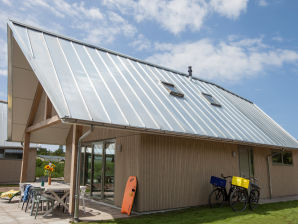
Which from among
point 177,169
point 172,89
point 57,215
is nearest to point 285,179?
point 177,169

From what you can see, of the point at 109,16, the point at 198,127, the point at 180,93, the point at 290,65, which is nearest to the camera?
the point at 109,16

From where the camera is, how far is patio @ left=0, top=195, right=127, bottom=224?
6.32 meters

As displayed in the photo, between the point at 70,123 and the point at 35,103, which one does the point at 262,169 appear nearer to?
the point at 70,123

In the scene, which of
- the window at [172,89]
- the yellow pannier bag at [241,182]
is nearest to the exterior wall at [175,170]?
the yellow pannier bag at [241,182]

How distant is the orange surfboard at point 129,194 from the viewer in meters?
7.22

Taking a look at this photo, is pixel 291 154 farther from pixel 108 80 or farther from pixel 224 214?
pixel 108 80

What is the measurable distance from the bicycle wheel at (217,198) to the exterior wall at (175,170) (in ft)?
0.96

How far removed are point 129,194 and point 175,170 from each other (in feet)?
5.64

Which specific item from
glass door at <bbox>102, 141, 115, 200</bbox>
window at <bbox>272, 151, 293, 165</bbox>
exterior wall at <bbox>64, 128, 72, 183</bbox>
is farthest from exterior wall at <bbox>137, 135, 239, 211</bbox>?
exterior wall at <bbox>64, 128, 72, 183</bbox>

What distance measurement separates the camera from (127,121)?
6664 mm

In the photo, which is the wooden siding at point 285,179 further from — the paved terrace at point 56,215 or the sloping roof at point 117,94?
the paved terrace at point 56,215

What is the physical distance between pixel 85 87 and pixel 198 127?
3.89 m

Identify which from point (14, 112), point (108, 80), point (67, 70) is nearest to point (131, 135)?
point (108, 80)

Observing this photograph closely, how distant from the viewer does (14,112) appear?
10.2 m
